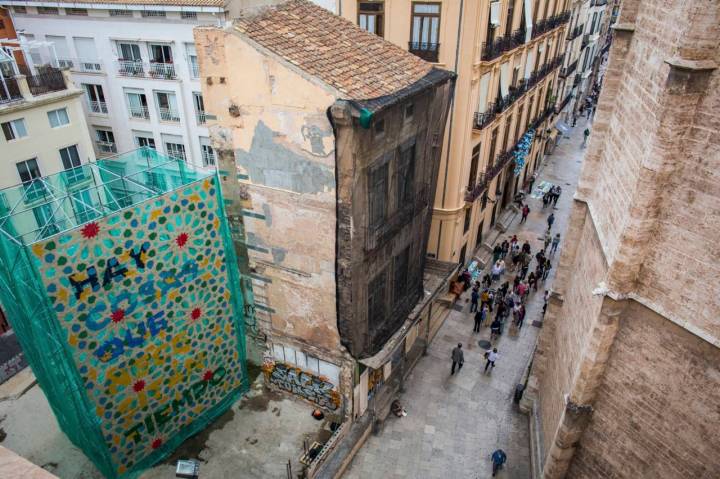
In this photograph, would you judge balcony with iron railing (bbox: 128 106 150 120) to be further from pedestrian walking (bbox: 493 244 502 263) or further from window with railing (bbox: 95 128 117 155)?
pedestrian walking (bbox: 493 244 502 263)

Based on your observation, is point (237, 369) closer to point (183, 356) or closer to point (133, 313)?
point (183, 356)

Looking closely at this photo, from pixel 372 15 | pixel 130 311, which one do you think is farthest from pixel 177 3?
pixel 130 311

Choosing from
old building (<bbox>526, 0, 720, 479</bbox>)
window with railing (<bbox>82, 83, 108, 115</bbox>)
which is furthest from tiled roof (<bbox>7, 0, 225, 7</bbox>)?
old building (<bbox>526, 0, 720, 479</bbox>)

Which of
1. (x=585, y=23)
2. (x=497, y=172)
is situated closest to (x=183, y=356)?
(x=497, y=172)

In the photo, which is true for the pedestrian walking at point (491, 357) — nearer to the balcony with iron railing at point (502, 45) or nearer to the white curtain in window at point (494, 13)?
the balcony with iron railing at point (502, 45)

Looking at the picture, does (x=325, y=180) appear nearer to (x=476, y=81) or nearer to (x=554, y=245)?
(x=476, y=81)

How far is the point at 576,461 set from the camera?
49.1 ft

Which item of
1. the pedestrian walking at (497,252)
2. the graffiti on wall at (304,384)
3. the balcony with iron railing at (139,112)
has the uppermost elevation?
the balcony with iron railing at (139,112)

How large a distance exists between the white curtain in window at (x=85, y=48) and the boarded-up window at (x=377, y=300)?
75.9ft

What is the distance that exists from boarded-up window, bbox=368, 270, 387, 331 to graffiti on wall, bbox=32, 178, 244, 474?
4.84 meters

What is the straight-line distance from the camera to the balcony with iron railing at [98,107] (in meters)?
29.9

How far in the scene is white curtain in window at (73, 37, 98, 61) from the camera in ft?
93.9

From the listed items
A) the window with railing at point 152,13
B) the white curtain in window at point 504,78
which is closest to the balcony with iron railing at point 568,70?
the white curtain in window at point 504,78

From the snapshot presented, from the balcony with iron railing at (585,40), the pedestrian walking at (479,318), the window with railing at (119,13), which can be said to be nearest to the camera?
the pedestrian walking at (479,318)
